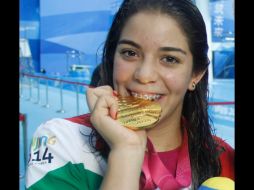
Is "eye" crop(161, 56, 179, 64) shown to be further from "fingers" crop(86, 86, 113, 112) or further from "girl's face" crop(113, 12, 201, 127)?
"fingers" crop(86, 86, 113, 112)

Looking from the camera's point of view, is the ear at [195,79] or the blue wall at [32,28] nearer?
the ear at [195,79]

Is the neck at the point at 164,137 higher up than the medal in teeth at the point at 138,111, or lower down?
lower down

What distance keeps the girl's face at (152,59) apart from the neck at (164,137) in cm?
11

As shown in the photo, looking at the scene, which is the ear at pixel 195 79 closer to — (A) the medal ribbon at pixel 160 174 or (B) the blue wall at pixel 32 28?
(A) the medal ribbon at pixel 160 174

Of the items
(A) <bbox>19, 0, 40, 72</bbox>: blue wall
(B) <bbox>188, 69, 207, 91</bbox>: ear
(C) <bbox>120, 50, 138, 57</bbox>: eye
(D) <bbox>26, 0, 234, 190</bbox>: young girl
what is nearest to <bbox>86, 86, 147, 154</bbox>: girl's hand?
(D) <bbox>26, 0, 234, 190</bbox>: young girl

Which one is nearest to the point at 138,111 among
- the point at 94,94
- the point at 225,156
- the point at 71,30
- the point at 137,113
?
the point at 137,113

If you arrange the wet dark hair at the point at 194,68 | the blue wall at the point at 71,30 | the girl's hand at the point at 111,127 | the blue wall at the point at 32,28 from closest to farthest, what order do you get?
the girl's hand at the point at 111,127 → the wet dark hair at the point at 194,68 → the blue wall at the point at 71,30 → the blue wall at the point at 32,28

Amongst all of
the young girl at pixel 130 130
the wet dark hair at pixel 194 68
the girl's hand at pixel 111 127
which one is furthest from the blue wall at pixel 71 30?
the girl's hand at pixel 111 127

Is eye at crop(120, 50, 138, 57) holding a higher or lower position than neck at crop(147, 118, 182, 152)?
higher

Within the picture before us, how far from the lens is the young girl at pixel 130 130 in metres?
0.89

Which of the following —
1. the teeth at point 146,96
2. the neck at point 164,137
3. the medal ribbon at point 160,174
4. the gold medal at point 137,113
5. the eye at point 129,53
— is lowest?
the medal ribbon at point 160,174

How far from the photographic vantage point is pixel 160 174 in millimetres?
954

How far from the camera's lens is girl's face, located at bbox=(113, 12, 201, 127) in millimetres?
912

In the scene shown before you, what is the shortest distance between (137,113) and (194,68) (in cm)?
Answer: 22
